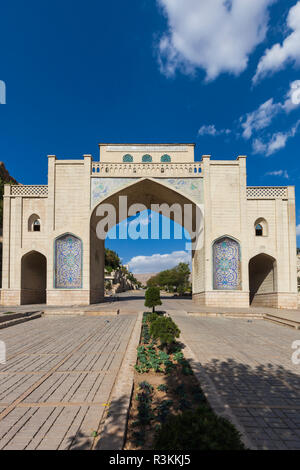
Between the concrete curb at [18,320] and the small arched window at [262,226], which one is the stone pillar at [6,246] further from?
the small arched window at [262,226]

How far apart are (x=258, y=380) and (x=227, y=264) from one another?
483 inches

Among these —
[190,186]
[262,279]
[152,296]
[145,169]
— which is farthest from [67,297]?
[262,279]

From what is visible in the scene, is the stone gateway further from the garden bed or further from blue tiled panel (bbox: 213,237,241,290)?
the garden bed

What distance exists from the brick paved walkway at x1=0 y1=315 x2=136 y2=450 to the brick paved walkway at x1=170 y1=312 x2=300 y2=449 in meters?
1.55

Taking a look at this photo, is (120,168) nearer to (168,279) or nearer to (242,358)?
(242,358)

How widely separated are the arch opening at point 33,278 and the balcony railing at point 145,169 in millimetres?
6742

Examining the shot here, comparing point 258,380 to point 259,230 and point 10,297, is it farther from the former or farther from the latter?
point 10,297

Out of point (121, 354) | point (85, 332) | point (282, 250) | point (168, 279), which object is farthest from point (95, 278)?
point (168, 279)

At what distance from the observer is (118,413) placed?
9.23ft

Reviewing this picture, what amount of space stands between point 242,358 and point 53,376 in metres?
3.39

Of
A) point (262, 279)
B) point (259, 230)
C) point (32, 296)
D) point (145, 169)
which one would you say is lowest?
point (32, 296)

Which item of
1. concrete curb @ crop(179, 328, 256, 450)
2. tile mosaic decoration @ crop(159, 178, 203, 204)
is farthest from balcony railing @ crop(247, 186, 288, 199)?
concrete curb @ crop(179, 328, 256, 450)

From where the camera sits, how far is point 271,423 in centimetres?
281

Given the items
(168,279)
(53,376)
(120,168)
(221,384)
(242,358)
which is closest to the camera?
(221,384)
